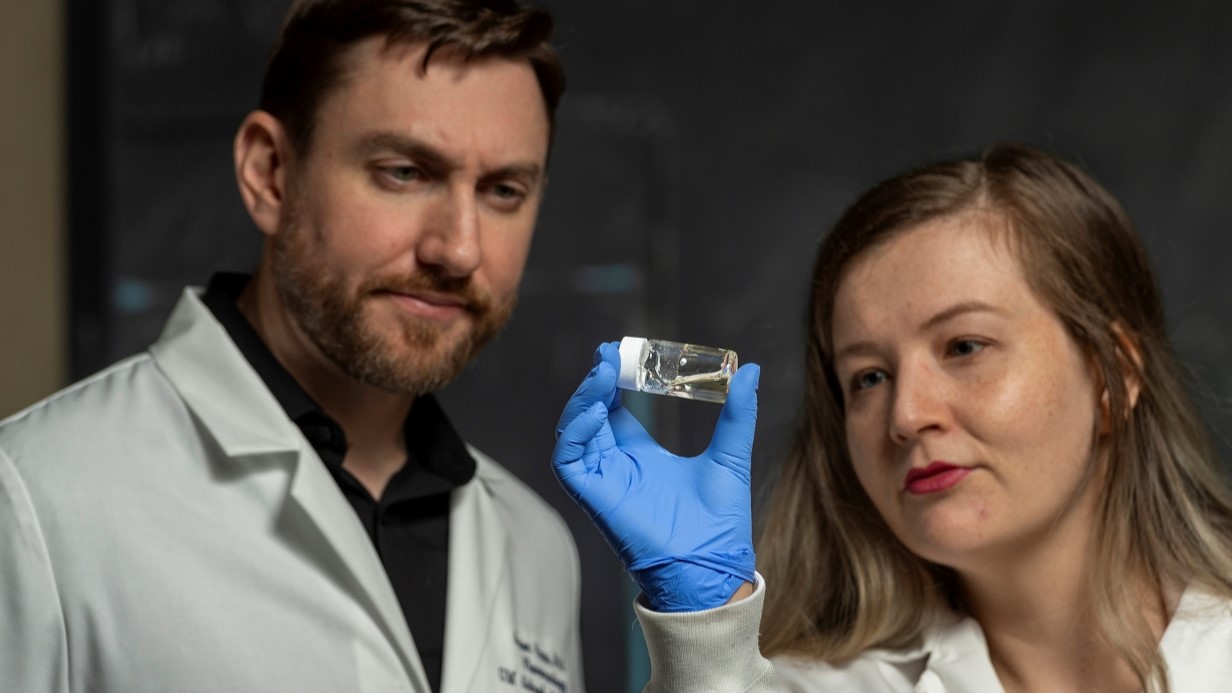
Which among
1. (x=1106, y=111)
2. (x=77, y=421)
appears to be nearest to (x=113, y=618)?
(x=77, y=421)

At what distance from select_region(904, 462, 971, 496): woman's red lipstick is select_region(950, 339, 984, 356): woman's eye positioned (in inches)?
5.5

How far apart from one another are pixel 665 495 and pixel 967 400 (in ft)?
1.29

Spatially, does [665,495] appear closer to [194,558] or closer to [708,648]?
[708,648]

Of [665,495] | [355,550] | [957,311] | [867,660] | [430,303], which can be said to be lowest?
[867,660]

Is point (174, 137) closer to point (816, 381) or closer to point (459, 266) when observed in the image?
point (459, 266)

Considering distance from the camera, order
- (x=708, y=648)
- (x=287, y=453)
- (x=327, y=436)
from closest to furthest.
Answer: (x=708, y=648)
(x=287, y=453)
(x=327, y=436)

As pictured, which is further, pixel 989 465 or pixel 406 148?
pixel 406 148

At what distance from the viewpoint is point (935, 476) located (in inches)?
59.3

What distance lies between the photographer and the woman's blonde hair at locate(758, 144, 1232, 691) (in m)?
1.57

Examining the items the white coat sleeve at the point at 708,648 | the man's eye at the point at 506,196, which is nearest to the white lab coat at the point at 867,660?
the white coat sleeve at the point at 708,648

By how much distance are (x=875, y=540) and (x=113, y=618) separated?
0.99m

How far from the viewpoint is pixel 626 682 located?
7.97 feet

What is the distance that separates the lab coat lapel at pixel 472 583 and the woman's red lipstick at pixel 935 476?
0.60 meters

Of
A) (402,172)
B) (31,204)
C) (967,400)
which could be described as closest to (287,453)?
(402,172)
